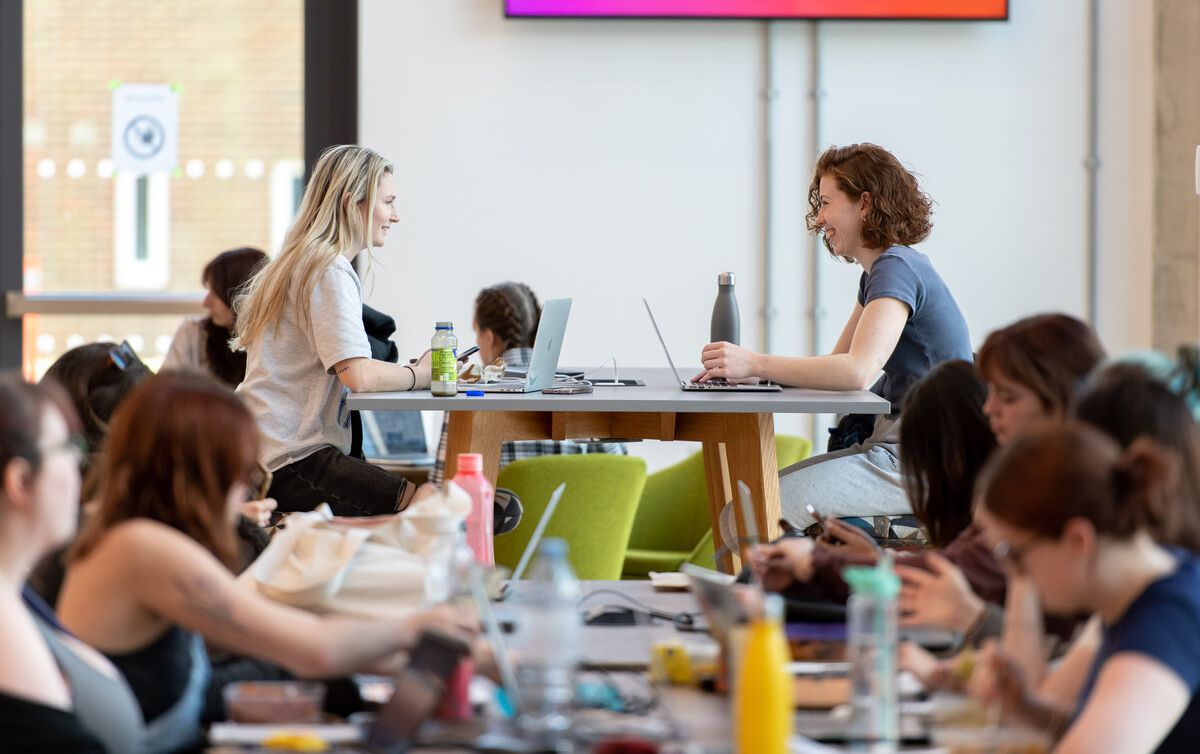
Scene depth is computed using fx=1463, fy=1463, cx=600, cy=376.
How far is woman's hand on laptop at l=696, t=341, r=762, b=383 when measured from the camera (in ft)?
11.6

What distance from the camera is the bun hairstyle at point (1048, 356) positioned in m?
2.05

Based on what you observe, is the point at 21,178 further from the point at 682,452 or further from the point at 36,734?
the point at 36,734

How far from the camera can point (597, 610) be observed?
2.30 meters

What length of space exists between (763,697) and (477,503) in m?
1.24

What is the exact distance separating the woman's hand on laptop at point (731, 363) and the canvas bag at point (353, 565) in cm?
144

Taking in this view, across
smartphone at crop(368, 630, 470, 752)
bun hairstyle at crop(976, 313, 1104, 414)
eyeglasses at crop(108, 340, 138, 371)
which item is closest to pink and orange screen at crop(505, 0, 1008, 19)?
eyeglasses at crop(108, 340, 138, 371)

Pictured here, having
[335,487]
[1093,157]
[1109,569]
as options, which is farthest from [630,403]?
[1093,157]

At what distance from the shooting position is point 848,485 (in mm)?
3418

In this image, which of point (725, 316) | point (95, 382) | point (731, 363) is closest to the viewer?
point (95, 382)

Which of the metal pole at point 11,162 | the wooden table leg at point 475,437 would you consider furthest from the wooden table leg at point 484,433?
the metal pole at point 11,162

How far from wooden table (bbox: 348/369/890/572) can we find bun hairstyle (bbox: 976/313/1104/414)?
41.9 inches

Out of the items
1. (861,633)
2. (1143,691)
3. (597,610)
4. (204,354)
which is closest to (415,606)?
(597,610)

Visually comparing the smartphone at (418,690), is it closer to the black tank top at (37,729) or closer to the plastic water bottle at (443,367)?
the black tank top at (37,729)

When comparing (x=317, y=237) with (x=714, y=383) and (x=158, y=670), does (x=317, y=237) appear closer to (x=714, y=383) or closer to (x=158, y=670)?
(x=714, y=383)
